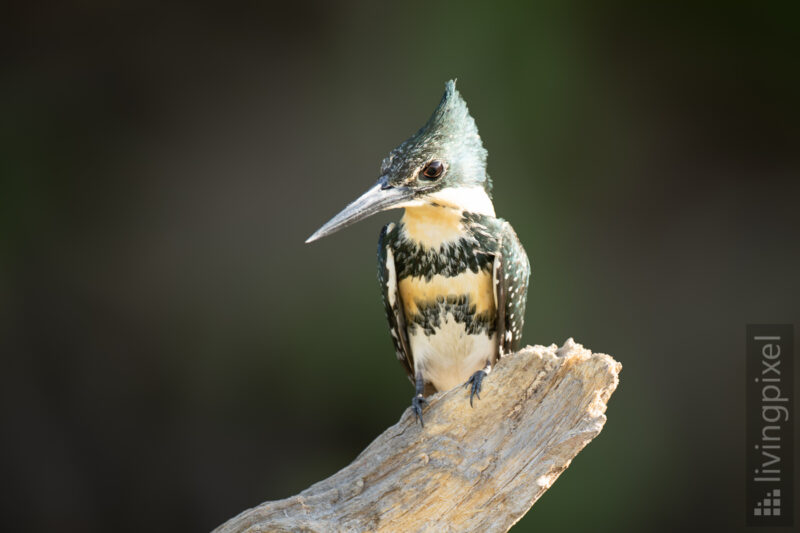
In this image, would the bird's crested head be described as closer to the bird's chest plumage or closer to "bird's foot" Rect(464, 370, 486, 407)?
the bird's chest plumage

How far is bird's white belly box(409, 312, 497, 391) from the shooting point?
291 centimetres

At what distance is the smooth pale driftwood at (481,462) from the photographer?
2.45 metres

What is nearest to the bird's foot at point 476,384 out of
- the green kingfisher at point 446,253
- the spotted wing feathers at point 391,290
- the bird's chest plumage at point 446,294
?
the green kingfisher at point 446,253

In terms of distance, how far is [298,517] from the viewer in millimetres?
2512

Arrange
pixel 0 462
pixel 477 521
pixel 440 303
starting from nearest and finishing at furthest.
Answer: pixel 477 521 → pixel 440 303 → pixel 0 462

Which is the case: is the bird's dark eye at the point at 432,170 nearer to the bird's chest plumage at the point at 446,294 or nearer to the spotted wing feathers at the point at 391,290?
the bird's chest plumage at the point at 446,294

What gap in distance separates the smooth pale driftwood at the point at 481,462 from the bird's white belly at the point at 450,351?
12.9 inches

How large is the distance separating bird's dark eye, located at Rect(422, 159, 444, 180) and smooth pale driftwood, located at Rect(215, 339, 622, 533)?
56cm

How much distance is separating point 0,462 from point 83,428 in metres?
0.41

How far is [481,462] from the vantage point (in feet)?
8.29

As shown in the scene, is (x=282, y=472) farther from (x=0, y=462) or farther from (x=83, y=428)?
(x=0, y=462)

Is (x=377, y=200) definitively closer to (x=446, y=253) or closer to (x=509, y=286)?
(x=446, y=253)

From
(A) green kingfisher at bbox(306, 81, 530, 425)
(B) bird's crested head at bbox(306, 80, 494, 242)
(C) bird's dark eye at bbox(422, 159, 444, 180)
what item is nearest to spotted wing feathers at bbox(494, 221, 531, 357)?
(A) green kingfisher at bbox(306, 81, 530, 425)

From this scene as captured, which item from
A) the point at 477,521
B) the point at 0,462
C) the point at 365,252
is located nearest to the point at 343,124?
the point at 365,252
